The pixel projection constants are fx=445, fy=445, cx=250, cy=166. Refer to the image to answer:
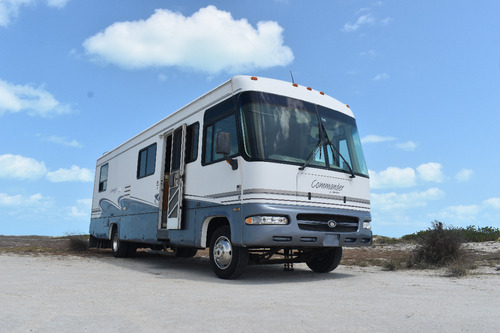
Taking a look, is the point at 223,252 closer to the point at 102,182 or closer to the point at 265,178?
the point at 265,178

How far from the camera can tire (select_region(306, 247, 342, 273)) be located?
868cm

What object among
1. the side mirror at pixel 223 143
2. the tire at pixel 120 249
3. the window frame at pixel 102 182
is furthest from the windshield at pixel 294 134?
the window frame at pixel 102 182

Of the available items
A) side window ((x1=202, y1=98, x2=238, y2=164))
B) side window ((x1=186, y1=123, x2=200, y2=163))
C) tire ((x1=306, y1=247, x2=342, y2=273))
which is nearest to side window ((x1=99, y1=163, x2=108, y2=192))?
side window ((x1=186, y1=123, x2=200, y2=163))

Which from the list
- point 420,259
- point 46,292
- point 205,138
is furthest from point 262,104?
point 420,259

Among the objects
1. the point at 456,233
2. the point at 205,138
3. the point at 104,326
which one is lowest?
the point at 104,326

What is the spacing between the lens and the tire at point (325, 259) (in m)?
8.68

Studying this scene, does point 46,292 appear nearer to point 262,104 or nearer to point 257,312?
point 257,312

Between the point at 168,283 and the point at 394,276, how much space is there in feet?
13.5

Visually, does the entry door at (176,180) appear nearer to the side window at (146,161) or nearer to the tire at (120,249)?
the side window at (146,161)

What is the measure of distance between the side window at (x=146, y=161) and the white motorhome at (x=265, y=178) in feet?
4.25

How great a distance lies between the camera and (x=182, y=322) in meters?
4.03

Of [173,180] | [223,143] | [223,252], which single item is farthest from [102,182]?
[223,143]

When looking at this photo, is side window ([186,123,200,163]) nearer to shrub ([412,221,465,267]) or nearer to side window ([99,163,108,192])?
shrub ([412,221,465,267])

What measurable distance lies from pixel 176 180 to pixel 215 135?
1761mm
